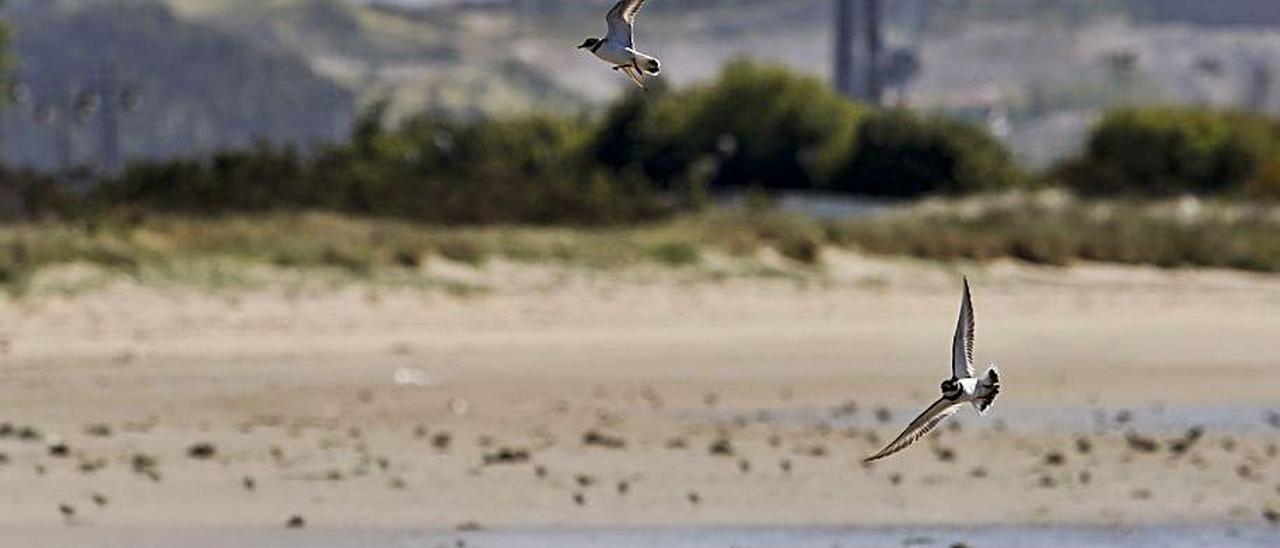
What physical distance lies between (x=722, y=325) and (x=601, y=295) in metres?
2.30

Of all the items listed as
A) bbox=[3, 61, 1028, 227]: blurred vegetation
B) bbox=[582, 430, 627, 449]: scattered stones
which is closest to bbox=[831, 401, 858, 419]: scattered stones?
bbox=[582, 430, 627, 449]: scattered stones

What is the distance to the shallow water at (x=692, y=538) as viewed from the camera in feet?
48.9

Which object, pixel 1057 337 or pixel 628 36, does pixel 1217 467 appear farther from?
pixel 1057 337

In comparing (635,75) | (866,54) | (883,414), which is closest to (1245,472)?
(883,414)

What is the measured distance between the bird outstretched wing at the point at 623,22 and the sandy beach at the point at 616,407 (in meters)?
5.54

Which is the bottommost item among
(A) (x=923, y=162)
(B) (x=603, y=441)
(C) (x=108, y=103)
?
(B) (x=603, y=441)

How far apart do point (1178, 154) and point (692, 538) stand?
196 feet

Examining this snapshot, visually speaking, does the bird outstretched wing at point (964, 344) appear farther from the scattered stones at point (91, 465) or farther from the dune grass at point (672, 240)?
the dune grass at point (672, 240)

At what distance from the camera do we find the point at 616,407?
878 inches

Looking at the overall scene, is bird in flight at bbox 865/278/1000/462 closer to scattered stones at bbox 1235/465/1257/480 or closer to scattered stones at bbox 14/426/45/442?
scattered stones at bbox 1235/465/1257/480

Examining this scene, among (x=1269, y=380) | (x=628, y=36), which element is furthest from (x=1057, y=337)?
(x=628, y=36)

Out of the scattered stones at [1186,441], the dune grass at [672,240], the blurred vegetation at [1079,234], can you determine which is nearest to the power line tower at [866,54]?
→ the blurred vegetation at [1079,234]

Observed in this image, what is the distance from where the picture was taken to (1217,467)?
1836cm

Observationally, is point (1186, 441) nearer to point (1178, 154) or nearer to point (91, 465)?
point (91, 465)
